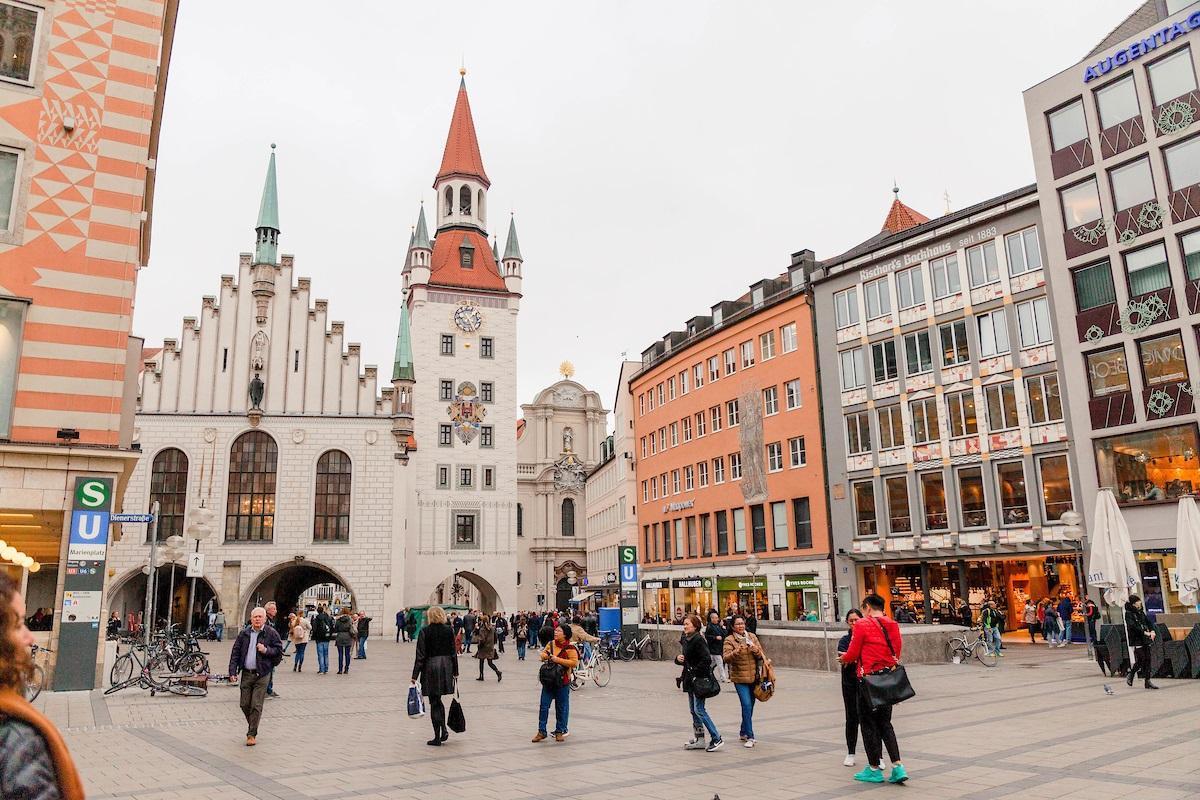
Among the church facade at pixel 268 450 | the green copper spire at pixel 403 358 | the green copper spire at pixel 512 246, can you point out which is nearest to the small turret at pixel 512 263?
the green copper spire at pixel 512 246

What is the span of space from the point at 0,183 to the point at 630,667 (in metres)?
19.4

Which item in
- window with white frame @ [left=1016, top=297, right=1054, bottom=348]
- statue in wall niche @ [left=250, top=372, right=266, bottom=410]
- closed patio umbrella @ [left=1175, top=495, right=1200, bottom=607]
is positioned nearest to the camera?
closed patio umbrella @ [left=1175, top=495, right=1200, bottom=607]

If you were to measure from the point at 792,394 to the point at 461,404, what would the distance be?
944 inches

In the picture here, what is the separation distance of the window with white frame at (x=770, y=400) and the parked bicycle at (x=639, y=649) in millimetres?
15891

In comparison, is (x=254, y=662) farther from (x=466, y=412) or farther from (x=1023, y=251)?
(x=466, y=412)

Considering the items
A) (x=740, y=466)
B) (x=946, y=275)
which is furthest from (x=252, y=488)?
(x=946, y=275)

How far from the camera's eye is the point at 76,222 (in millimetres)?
18375

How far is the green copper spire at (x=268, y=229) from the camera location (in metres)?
49.8

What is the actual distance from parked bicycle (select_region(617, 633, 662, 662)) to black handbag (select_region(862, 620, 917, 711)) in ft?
68.7

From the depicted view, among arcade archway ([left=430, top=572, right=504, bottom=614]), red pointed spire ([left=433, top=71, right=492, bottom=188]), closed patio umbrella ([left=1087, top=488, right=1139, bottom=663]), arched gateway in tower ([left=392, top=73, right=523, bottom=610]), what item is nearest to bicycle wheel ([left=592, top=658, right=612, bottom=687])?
closed patio umbrella ([left=1087, top=488, right=1139, bottom=663])

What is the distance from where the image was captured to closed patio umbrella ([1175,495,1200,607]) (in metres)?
18.5

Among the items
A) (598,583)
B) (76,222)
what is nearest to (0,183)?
(76,222)

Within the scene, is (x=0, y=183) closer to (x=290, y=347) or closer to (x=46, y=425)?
(x=46, y=425)

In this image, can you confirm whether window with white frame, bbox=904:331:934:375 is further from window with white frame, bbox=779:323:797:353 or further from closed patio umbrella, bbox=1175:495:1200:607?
closed patio umbrella, bbox=1175:495:1200:607
